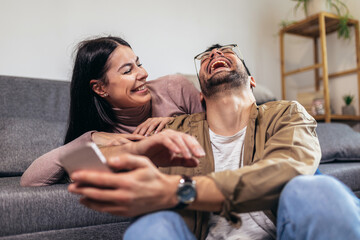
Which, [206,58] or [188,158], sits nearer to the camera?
[188,158]

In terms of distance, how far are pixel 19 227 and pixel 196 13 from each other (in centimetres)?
196

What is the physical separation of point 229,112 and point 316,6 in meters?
1.95

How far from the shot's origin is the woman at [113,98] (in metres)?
1.31

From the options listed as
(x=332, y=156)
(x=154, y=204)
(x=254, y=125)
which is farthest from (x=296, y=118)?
(x=332, y=156)

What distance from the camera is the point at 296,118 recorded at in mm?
922

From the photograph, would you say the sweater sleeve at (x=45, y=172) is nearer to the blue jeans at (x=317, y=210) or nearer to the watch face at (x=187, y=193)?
the watch face at (x=187, y=193)

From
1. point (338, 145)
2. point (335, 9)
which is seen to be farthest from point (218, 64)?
point (335, 9)

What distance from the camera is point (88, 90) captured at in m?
1.40

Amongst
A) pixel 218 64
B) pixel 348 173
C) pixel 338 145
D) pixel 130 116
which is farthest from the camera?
pixel 338 145

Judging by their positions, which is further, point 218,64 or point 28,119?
point 28,119

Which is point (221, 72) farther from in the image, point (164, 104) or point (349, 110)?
point (349, 110)

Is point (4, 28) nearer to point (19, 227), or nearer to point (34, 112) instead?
point (34, 112)

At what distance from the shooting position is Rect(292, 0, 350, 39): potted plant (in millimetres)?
2527

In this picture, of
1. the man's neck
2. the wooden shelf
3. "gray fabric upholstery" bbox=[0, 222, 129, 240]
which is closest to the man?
the man's neck
